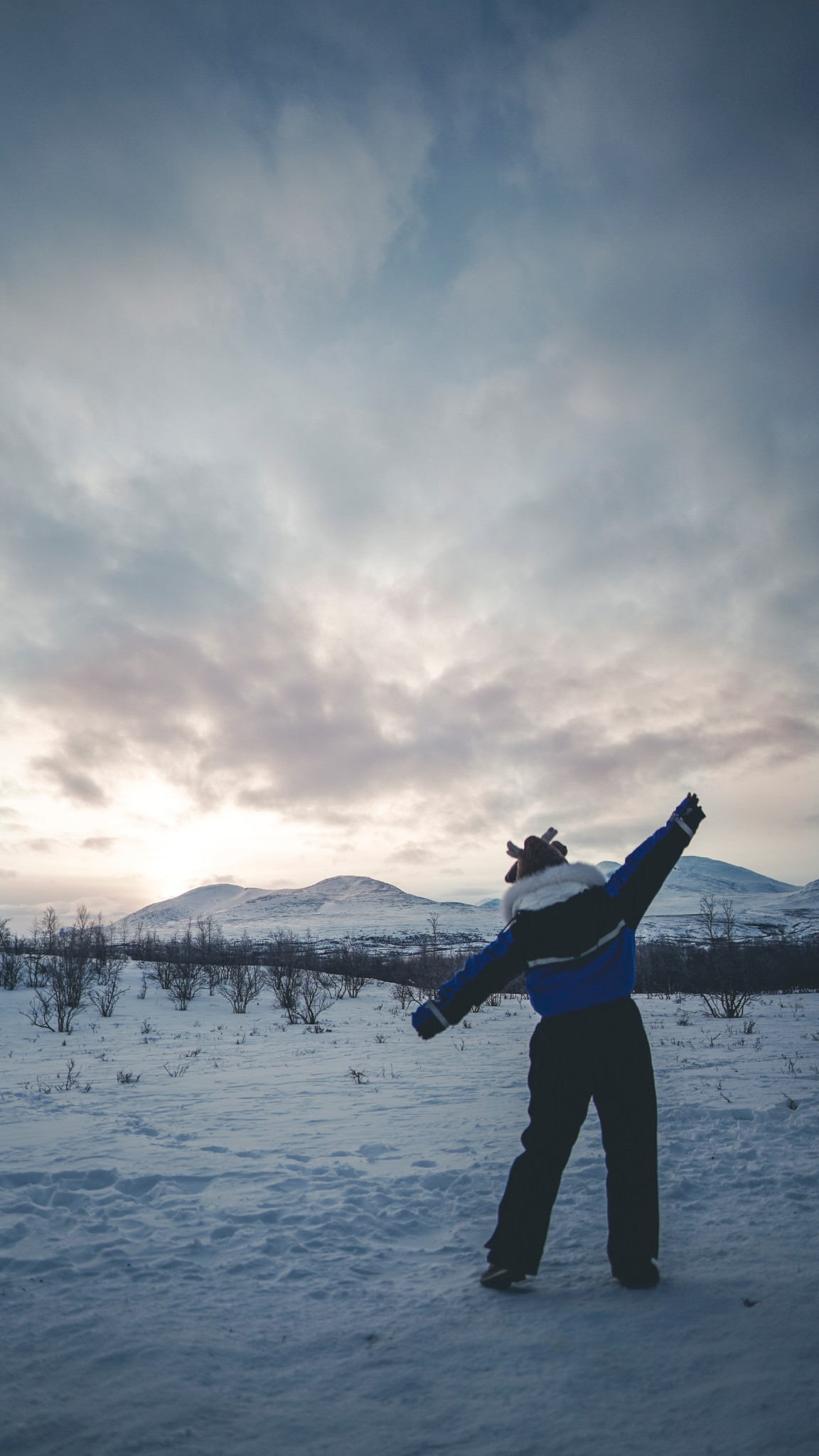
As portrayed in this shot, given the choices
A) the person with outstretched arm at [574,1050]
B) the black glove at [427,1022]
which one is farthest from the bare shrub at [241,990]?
the person with outstretched arm at [574,1050]

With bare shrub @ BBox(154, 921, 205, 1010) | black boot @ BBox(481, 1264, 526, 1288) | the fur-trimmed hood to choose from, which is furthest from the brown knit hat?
bare shrub @ BBox(154, 921, 205, 1010)

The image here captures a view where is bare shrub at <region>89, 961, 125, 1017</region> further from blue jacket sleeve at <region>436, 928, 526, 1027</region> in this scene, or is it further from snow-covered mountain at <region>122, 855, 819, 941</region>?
snow-covered mountain at <region>122, 855, 819, 941</region>

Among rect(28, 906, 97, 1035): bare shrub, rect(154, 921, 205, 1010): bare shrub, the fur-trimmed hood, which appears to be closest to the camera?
the fur-trimmed hood

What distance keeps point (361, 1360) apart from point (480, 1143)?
2.95 m

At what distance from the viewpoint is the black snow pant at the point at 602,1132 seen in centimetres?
268

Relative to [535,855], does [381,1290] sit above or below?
below

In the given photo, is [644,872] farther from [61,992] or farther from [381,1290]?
[61,992]

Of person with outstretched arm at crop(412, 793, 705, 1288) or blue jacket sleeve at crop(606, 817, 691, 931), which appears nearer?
person with outstretched arm at crop(412, 793, 705, 1288)

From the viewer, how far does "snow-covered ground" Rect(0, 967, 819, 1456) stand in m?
1.89

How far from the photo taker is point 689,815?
10.9 feet

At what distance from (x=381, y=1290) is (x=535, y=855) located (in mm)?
2017

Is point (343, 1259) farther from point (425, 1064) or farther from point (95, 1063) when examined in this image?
point (95, 1063)

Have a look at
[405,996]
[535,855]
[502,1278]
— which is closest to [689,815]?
[535,855]

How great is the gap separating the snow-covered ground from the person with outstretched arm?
194 mm
